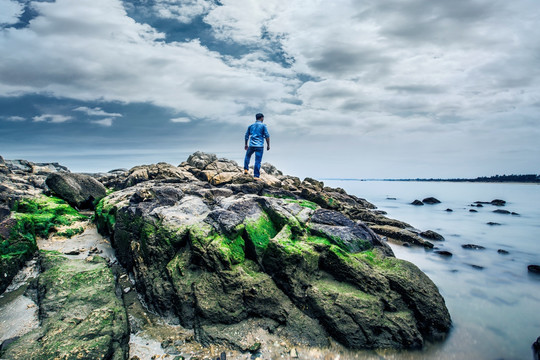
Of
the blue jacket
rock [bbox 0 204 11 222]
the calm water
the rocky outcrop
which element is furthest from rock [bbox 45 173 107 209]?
the calm water

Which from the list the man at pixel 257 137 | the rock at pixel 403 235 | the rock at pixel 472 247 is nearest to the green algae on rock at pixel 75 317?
the man at pixel 257 137

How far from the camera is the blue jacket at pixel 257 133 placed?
14.3 metres

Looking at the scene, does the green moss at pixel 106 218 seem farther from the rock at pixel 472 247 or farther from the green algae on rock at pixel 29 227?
the rock at pixel 472 247

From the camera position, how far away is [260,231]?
7.70 metres

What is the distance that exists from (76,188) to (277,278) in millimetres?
12715

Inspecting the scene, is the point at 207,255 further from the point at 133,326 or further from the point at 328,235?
the point at 328,235

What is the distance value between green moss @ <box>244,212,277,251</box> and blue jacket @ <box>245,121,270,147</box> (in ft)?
21.9

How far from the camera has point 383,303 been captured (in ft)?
21.0

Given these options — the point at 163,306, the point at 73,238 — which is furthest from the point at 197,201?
the point at 73,238

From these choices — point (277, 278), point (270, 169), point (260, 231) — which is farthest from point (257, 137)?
point (270, 169)

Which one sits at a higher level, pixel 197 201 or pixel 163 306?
pixel 197 201

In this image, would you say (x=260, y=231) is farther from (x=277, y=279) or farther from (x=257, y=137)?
(x=257, y=137)

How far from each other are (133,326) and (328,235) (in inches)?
211

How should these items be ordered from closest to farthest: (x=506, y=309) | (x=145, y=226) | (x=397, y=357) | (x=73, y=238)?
1. (x=397, y=357)
2. (x=145, y=226)
3. (x=506, y=309)
4. (x=73, y=238)
